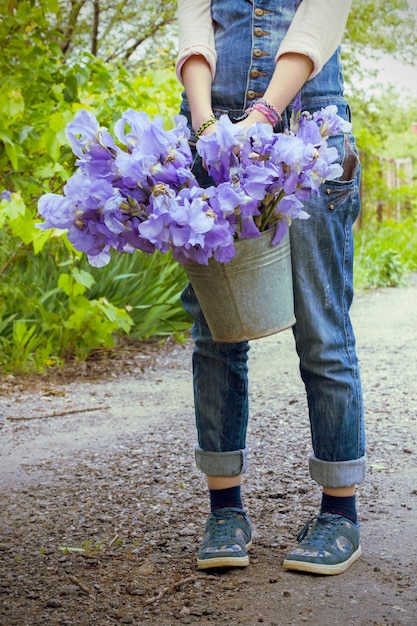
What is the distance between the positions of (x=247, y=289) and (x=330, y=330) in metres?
0.30

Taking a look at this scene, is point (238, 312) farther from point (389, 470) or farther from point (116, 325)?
point (116, 325)

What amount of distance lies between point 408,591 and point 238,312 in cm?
69

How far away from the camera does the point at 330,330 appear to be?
195 centimetres

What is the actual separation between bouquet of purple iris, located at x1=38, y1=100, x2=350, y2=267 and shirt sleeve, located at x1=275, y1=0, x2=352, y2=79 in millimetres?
157

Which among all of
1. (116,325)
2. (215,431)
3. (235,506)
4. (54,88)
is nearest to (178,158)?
(215,431)

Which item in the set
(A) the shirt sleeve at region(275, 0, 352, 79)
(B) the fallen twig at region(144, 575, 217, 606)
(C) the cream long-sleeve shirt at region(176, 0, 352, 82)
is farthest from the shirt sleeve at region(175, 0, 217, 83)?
(B) the fallen twig at region(144, 575, 217, 606)

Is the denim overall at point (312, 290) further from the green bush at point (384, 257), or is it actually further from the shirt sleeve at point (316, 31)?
the green bush at point (384, 257)

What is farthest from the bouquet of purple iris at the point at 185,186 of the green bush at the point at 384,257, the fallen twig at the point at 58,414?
the green bush at the point at 384,257

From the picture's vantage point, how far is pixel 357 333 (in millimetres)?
5469

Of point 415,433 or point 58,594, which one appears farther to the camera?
point 415,433

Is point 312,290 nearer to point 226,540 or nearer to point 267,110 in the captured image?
point 267,110

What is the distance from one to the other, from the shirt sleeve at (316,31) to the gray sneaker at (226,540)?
3.32ft

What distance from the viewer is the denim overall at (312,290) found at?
1.91 meters

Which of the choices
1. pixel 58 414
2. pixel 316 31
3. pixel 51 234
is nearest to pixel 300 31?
pixel 316 31
